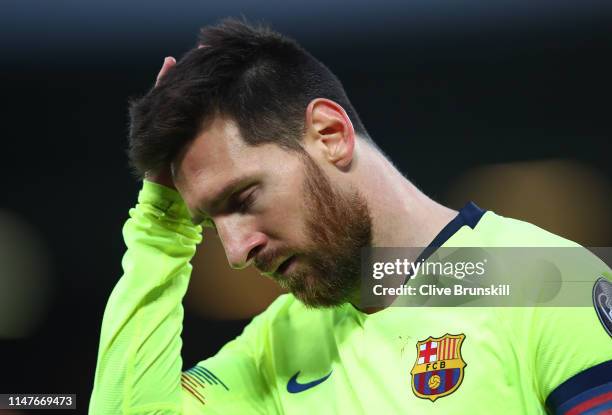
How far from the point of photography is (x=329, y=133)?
1.41 m

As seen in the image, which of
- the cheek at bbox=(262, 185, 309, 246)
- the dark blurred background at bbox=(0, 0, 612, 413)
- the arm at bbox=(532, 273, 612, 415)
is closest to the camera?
the arm at bbox=(532, 273, 612, 415)

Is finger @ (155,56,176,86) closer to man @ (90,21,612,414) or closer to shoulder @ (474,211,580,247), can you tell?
man @ (90,21,612,414)

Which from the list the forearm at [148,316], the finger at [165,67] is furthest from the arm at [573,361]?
the finger at [165,67]

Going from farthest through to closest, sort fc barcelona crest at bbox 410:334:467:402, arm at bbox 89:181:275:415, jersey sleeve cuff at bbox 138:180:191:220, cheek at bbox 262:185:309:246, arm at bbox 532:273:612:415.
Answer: jersey sleeve cuff at bbox 138:180:191:220
arm at bbox 89:181:275:415
cheek at bbox 262:185:309:246
fc barcelona crest at bbox 410:334:467:402
arm at bbox 532:273:612:415

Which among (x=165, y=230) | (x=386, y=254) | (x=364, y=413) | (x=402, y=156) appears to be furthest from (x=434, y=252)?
(x=402, y=156)

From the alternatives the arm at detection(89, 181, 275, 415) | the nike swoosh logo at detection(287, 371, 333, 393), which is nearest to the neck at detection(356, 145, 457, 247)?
the nike swoosh logo at detection(287, 371, 333, 393)

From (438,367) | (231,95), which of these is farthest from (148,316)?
(438,367)

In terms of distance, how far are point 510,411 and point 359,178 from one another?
51 cm

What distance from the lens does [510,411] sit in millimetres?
1126

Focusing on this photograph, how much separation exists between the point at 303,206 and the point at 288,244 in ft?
0.25

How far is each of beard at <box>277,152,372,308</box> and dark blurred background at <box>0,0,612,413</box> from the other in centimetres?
203

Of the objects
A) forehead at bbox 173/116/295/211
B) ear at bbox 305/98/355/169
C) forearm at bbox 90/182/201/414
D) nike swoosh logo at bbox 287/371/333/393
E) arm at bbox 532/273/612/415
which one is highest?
ear at bbox 305/98/355/169

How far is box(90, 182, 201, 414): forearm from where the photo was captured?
4.69 feet

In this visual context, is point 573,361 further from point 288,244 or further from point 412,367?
point 288,244
